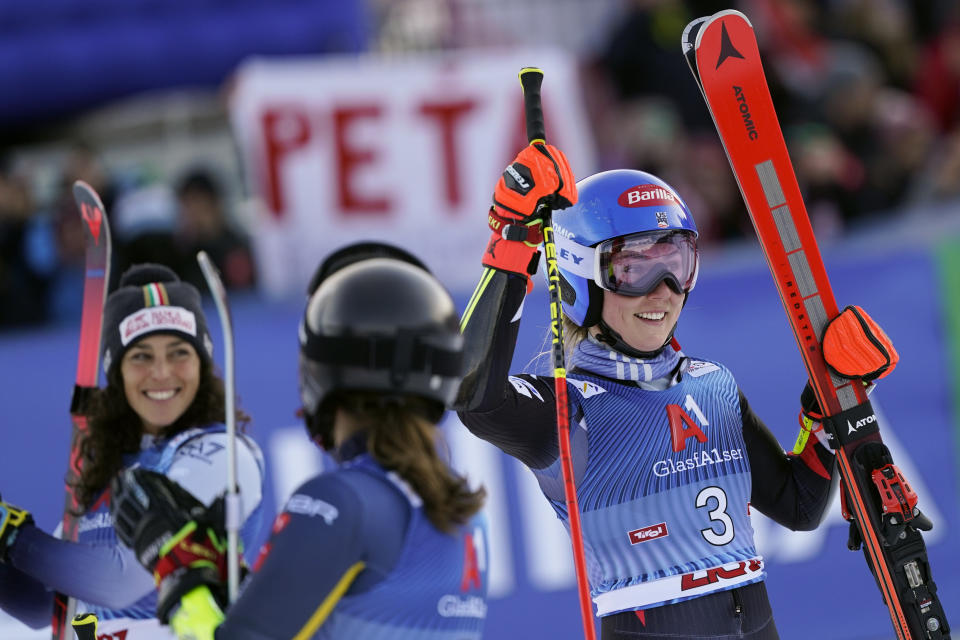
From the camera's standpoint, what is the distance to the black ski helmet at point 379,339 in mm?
2688

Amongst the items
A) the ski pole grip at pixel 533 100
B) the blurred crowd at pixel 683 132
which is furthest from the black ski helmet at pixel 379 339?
the blurred crowd at pixel 683 132

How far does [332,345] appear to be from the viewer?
106 inches

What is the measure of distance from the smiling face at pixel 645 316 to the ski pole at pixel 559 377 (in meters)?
0.31

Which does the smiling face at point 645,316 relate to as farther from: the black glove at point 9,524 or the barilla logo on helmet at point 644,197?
the black glove at point 9,524

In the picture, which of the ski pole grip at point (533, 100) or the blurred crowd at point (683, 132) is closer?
Answer: the ski pole grip at point (533, 100)

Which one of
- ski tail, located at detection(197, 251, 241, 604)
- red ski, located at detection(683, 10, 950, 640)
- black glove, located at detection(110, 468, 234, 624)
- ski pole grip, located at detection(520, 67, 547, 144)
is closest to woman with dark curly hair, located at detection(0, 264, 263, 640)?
ski tail, located at detection(197, 251, 241, 604)

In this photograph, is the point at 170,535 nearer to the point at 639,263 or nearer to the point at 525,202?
the point at 525,202

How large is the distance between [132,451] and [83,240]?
11.0 ft

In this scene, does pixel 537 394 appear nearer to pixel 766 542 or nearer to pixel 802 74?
pixel 766 542

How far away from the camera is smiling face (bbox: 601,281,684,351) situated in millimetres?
3721

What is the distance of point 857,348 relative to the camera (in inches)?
149

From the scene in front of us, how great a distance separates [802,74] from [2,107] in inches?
227

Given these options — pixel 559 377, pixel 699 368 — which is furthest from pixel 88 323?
pixel 699 368

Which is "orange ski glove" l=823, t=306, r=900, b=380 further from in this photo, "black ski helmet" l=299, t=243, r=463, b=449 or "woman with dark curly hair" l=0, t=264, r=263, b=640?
"woman with dark curly hair" l=0, t=264, r=263, b=640
